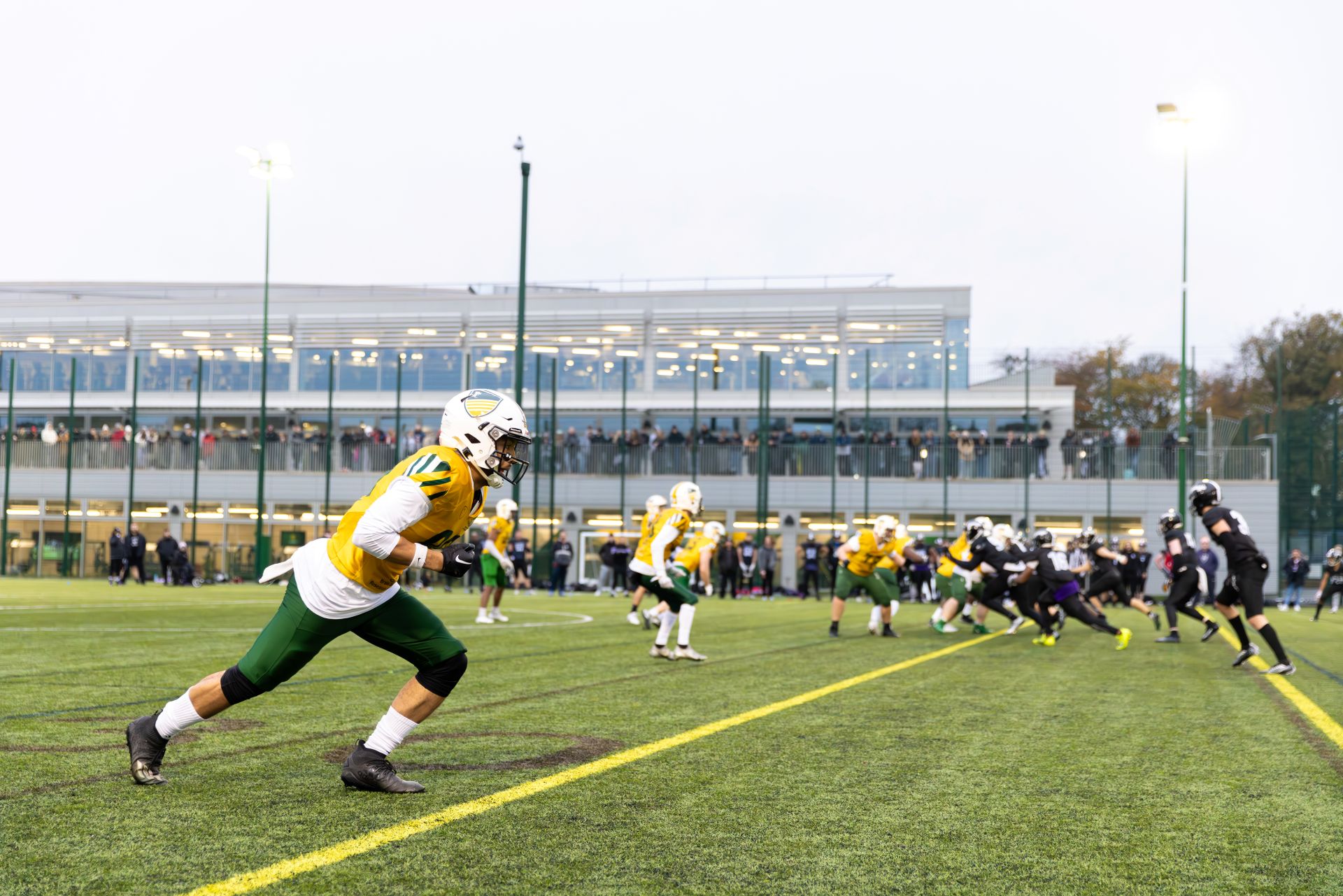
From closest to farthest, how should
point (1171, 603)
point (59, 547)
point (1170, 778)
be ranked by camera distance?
1. point (1170, 778)
2. point (1171, 603)
3. point (59, 547)

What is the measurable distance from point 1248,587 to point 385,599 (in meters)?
10.3

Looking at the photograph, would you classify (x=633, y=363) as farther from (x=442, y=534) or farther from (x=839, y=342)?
(x=442, y=534)

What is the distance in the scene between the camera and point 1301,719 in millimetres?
9445

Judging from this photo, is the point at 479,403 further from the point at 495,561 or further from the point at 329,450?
the point at 329,450

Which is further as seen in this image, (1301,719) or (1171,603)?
(1171,603)

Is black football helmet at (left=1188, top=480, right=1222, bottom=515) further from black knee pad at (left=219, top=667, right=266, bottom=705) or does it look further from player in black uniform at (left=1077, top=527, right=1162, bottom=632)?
black knee pad at (left=219, top=667, right=266, bottom=705)

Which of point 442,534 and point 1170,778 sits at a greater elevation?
point 442,534

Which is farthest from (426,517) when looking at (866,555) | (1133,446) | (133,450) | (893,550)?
(133,450)

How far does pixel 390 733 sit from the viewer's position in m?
6.07

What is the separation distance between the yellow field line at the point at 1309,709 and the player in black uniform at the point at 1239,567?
1.19 ft

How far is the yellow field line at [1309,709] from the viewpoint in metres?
8.63

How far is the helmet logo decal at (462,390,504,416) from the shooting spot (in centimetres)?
613

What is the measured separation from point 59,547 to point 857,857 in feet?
156

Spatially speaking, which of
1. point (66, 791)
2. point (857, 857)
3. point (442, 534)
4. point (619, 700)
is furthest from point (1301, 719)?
point (66, 791)
